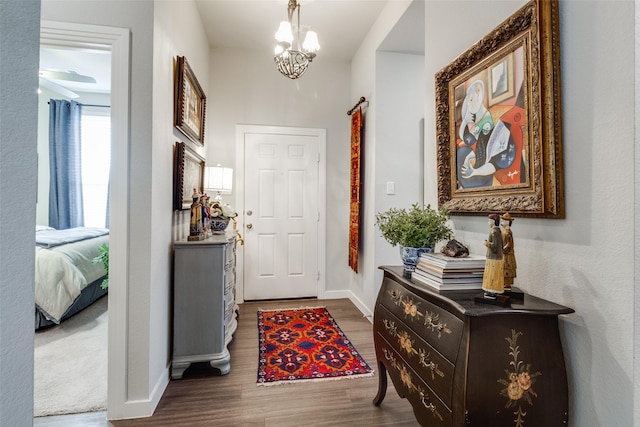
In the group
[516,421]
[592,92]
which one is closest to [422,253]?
[516,421]

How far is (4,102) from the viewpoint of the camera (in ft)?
1.70

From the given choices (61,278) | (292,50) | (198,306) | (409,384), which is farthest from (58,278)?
(409,384)

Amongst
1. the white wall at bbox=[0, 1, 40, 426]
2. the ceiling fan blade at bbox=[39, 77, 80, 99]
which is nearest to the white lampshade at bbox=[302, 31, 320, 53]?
the white wall at bbox=[0, 1, 40, 426]

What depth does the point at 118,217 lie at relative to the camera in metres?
1.68

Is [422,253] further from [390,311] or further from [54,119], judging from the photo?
[54,119]

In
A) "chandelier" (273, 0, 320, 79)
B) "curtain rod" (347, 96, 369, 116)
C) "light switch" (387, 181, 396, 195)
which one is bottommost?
"light switch" (387, 181, 396, 195)

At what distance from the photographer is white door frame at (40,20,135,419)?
1.67 metres

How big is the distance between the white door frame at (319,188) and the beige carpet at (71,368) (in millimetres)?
1465

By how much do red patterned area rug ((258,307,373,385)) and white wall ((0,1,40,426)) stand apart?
1707 millimetres

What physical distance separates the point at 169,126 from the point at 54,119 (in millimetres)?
4404

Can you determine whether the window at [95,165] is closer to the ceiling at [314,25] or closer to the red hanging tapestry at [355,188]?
the ceiling at [314,25]

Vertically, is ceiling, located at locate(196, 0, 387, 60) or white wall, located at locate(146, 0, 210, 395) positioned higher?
ceiling, located at locate(196, 0, 387, 60)

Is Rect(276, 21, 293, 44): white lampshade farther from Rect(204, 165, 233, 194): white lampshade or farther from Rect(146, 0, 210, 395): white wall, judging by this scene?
Rect(204, 165, 233, 194): white lampshade

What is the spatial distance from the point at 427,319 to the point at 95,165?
6.03m
